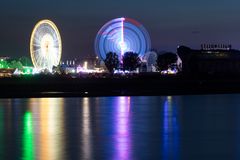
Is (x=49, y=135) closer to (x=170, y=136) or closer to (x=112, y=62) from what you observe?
(x=170, y=136)

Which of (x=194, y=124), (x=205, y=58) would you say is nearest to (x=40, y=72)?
(x=205, y=58)

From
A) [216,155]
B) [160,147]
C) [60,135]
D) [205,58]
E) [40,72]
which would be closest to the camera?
[216,155]

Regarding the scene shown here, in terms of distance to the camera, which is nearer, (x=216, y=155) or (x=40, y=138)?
(x=216, y=155)

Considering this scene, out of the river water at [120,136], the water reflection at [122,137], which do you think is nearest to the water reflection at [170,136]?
the river water at [120,136]

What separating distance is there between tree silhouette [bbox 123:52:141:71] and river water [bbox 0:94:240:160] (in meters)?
147

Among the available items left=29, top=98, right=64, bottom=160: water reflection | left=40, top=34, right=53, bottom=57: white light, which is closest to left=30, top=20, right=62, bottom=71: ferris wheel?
left=40, top=34, right=53, bottom=57: white light

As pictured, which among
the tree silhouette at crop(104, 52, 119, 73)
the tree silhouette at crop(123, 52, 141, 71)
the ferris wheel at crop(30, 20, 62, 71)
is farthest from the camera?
the tree silhouette at crop(104, 52, 119, 73)

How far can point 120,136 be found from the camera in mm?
16906

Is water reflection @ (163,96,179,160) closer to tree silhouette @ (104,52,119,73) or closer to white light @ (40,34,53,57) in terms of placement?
white light @ (40,34,53,57)

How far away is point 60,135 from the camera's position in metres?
17.0

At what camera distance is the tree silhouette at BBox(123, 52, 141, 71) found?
172 metres

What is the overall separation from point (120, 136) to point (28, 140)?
8.98 feet

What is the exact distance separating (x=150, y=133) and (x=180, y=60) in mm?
175746

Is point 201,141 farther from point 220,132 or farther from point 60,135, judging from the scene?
point 60,135
